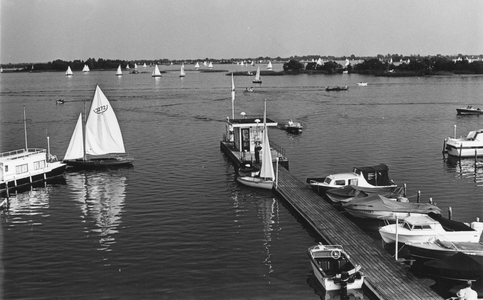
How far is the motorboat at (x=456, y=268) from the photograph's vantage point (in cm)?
3088

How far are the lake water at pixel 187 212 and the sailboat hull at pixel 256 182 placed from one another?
796mm

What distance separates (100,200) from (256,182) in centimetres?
1481

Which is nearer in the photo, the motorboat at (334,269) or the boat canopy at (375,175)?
the motorboat at (334,269)

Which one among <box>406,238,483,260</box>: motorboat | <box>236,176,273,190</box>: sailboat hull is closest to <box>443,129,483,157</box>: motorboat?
<box>236,176,273,190</box>: sailboat hull

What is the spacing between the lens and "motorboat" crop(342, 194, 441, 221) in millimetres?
42406

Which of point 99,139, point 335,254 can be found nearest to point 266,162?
point 335,254

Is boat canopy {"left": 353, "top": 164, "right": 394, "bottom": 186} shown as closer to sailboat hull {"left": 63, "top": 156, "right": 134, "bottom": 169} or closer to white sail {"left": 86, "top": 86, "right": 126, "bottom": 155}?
sailboat hull {"left": 63, "top": 156, "right": 134, "bottom": 169}

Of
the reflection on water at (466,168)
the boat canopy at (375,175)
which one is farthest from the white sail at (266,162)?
the reflection on water at (466,168)

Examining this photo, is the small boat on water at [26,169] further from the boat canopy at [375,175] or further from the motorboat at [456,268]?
the motorboat at [456,268]

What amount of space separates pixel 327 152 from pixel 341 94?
97.0 meters

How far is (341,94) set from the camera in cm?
17062

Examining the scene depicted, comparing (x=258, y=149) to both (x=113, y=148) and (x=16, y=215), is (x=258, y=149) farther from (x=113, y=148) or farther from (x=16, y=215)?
(x=16, y=215)

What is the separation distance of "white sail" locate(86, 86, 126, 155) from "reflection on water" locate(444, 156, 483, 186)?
39.2m

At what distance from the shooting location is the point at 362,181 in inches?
2026
